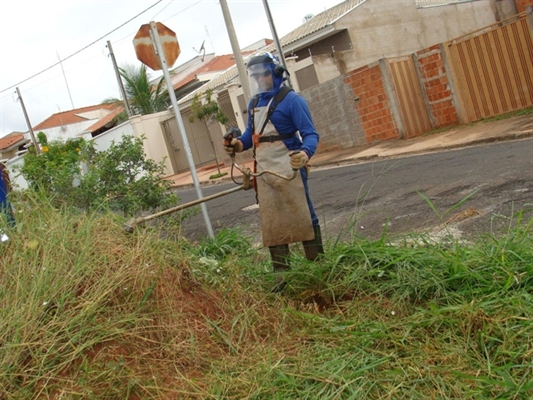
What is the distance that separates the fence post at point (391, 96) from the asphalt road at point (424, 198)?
386cm

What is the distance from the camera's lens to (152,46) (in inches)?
241

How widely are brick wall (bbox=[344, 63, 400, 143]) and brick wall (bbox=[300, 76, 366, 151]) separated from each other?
0.24m

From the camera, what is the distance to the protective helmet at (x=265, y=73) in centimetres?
424

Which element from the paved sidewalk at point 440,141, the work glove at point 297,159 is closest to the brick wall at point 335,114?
the paved sidewalk at point 440,141

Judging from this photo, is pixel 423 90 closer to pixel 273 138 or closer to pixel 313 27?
pixel 313 27

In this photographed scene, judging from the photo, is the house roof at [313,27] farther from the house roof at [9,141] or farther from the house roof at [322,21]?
the house roof at [9,141]

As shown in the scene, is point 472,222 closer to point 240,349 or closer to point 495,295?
point 495,295

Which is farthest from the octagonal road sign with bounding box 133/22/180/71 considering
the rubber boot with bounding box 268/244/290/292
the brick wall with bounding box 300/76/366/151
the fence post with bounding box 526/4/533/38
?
the brick wall with bounding box 300/76/366/151

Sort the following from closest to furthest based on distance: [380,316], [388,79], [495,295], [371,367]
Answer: [371,367] → [495,295] → [380,316] → [388,79]

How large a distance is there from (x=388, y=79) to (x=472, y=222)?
1067cm

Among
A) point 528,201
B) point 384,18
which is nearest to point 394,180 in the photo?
point 528,201

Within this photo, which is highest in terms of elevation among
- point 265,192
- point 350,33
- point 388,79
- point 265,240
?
point 350,33

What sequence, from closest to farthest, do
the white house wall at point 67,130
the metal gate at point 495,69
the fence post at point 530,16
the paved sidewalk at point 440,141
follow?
the paved sidewalk at point 440,141, the fence post at point 530,16, the metal gate at point 495,69, the white house wall at point 67,130

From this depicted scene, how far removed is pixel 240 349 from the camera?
307 cm
